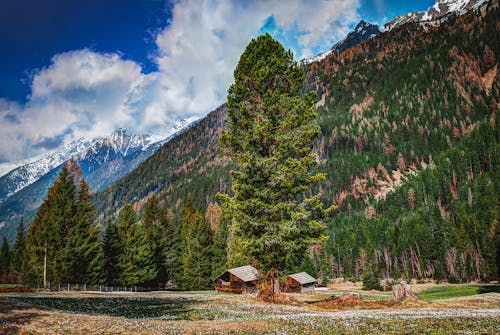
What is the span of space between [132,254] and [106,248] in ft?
14.9

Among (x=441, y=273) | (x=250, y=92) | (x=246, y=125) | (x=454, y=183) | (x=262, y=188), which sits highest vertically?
(x=454, y=183)

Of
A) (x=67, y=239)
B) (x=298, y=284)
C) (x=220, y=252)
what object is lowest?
(x=298, y=284)

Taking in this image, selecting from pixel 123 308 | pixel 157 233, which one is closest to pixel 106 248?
pixel 157 233

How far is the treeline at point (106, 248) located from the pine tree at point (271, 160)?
106ft

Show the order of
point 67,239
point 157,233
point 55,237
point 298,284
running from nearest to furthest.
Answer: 1. point 55,237
2. point 67,239
3. point 157,233
4. point 298,284

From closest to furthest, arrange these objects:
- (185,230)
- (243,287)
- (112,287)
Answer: (112,287) < (243,287) < (185,230)

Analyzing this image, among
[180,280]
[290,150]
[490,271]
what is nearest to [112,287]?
[180,280]

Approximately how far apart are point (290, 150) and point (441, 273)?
378ft

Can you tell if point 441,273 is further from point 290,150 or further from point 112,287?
point 290,150

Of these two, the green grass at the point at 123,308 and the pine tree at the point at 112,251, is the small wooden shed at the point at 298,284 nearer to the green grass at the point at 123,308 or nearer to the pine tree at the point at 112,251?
the pine tree at the point at 112,251

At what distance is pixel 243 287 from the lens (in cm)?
→ 6556

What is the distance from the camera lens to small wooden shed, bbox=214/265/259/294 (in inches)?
2564

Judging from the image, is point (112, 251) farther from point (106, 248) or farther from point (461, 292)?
point (461, 292)

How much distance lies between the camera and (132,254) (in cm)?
6219
